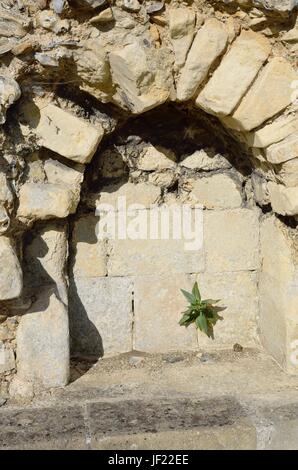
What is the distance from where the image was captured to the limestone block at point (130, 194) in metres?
4.41

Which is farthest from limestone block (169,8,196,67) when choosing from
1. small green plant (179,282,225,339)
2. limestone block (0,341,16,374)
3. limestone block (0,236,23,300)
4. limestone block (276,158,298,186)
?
limestone block (0,341,16,374)

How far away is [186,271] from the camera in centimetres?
454

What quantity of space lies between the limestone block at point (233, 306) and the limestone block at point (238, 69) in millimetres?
1283

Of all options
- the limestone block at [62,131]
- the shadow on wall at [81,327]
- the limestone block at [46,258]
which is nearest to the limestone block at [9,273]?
the limestone block at [46,258]

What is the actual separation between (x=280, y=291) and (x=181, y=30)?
1.69 meters

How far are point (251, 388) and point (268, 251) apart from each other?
0.93 meters

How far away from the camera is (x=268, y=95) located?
377 centimetres

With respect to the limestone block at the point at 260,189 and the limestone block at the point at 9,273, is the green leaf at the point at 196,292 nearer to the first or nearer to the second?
the limestone block at the point at 260,189

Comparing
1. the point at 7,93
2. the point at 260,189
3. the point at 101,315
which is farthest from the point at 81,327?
the point at 7,93

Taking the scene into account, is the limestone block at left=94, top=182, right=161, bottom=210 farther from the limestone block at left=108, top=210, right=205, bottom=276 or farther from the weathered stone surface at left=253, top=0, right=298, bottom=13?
the weathered stone surface at left=253, top=0, right=298, bottom=13

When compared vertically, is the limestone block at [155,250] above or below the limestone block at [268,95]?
below

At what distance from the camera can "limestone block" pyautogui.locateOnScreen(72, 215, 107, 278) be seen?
14.3ft

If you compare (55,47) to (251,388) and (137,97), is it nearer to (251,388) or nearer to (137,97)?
(137,97)
